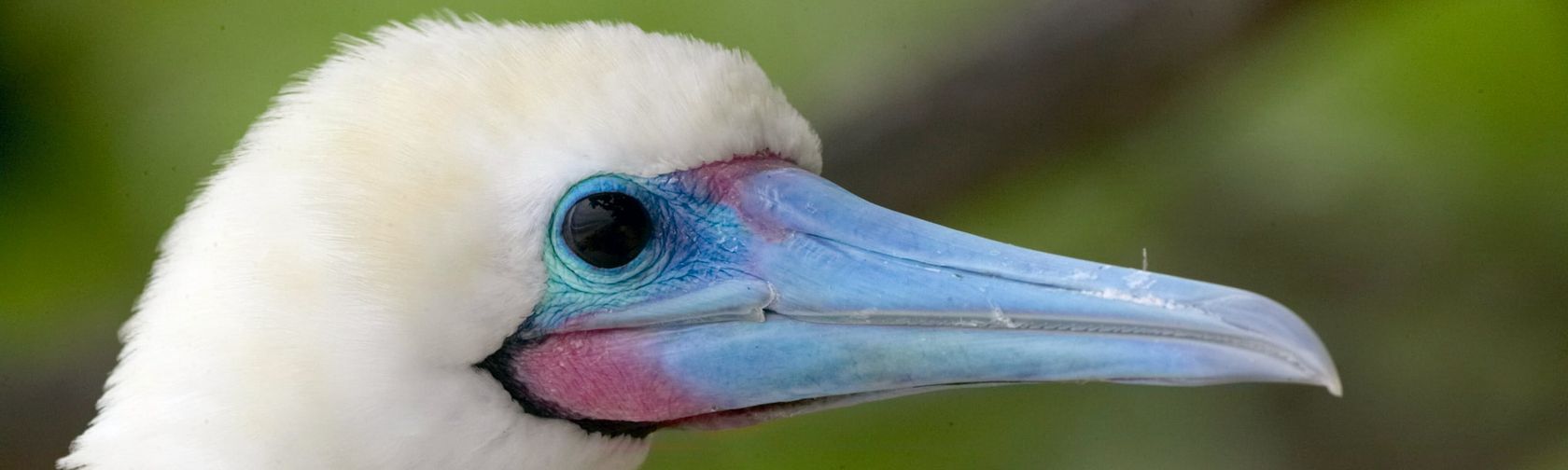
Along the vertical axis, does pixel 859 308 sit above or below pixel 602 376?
above

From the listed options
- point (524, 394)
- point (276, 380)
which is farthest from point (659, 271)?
point (276, 380)

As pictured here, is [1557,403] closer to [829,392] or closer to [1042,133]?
[1042,133]

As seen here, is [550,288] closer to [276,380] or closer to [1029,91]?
[276,380]

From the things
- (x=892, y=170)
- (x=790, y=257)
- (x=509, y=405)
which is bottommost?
(x=509, y=405)

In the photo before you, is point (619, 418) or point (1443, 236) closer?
point (619, 418)

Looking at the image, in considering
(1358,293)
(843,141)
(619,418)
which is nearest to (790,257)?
(619,418)

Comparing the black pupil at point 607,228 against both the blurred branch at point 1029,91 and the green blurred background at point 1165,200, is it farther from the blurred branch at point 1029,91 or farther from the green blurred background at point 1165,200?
the blurred branch at point 1029,91
